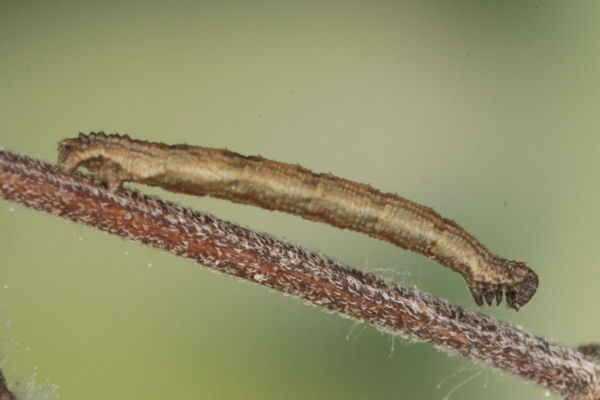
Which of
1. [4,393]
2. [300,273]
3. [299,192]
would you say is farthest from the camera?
[299,192]

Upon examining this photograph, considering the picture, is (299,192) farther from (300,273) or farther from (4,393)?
(4,393)

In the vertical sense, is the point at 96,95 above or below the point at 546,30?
below

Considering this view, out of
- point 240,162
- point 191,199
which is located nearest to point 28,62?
point 191,199

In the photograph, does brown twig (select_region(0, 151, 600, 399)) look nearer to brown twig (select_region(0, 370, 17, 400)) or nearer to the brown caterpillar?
the brown caterpillar

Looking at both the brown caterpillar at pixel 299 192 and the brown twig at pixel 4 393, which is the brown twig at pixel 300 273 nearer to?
the brown caterpillar at pixel 299 192

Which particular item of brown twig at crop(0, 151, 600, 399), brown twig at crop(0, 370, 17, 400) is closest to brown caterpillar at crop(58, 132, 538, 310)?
brown twig at crop(0, 151, 600, 399)

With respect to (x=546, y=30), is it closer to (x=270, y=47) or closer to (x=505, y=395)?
→ (x=270, y=47)

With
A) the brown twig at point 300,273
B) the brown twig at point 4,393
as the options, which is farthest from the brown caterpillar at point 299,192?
the brown twig at point 4,393

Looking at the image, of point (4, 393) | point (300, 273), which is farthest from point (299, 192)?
point (4, 393)
